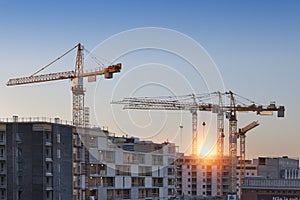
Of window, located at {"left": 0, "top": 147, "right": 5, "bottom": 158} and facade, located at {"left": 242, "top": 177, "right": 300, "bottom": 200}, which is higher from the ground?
window, located at {"left": 0, "top": 147, "right": 5, "bottom": 158}

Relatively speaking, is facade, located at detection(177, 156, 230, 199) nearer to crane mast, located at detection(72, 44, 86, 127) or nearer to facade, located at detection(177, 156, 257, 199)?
facade, located at detection(177, 156, 257, 199)

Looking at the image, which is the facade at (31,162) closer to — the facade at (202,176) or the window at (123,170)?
the window at (123,170)

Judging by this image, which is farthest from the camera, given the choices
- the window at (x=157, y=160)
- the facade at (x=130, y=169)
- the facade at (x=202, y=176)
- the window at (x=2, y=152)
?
the facade at (x=202, y=176)

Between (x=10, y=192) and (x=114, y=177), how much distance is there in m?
8.69

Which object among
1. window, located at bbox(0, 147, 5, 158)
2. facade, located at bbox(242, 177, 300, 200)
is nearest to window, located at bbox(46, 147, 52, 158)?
window, located at bbox(0, 147, 5, 158)

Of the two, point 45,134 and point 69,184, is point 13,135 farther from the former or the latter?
point 69,184

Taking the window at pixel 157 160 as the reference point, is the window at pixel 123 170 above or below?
below

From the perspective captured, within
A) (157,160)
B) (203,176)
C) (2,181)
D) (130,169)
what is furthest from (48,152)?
(203,176)

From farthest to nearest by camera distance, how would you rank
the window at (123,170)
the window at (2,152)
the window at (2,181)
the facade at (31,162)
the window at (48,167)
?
the window at (123,170) < the window at (2,152) < the window at (48,167) < the window at (2,181) < the facade at (31,162)

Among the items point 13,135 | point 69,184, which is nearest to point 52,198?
point 69,184

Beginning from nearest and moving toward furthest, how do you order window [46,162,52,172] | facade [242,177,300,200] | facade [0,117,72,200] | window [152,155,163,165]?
1. facade [0,117,72,200]
2. window [46,162,52,172]
3. facade [242,177,300,200]
4. window [152,155,163,165]

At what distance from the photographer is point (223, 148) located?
70812 mm

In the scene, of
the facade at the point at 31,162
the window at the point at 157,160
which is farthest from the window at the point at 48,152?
the window at the point at 157,160

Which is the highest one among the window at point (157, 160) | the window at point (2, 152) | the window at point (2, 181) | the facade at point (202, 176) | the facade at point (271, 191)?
the window at point (2, 152)
